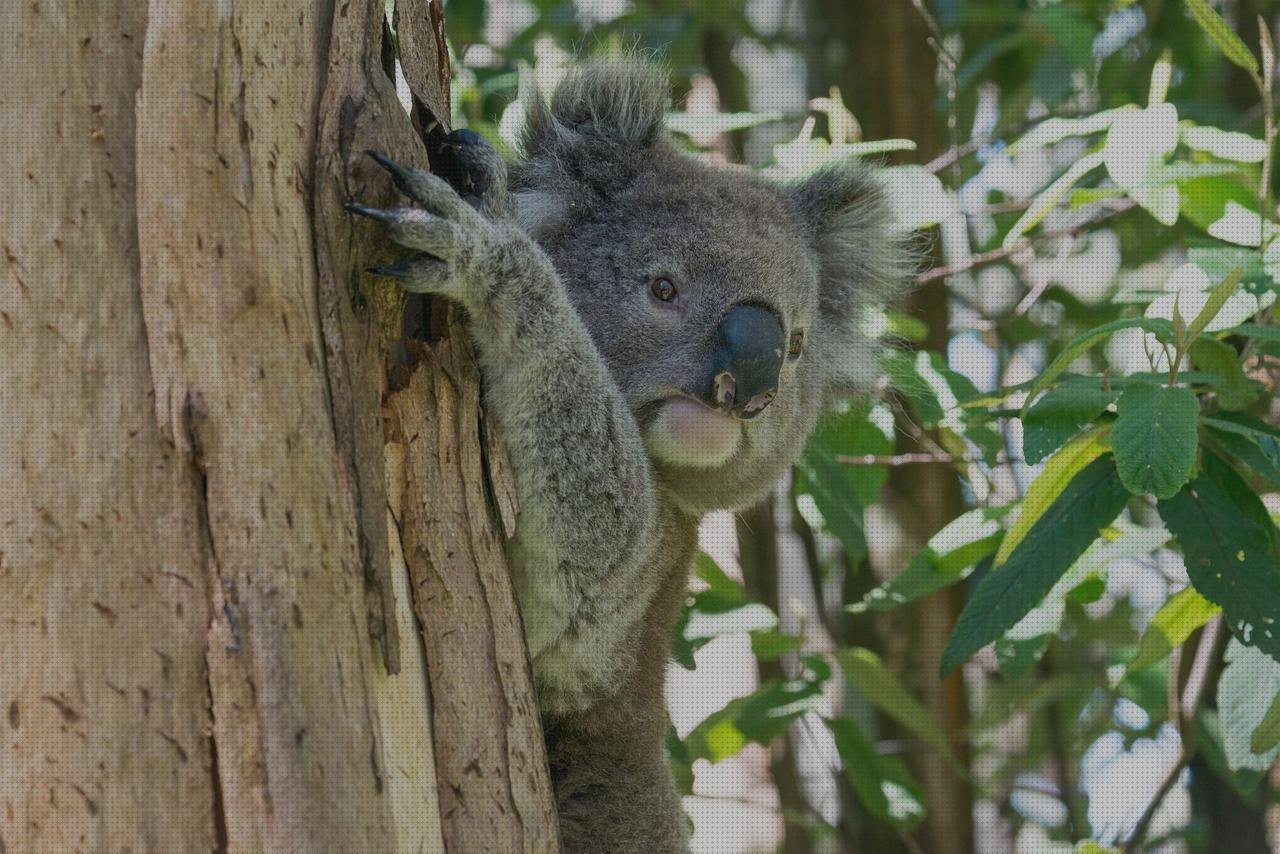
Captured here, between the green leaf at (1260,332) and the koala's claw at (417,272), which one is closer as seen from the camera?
the koala's claw at (417,272)

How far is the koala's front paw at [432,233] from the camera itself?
71.4 inches

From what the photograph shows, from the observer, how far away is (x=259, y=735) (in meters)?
1.60

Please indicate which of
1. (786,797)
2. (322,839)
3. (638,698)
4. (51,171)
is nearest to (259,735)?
(322,839)

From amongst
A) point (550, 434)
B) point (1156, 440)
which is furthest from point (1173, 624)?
point (550, 434)

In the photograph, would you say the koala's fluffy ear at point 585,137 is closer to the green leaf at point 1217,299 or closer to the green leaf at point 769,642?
the green leaf at point 1217,299

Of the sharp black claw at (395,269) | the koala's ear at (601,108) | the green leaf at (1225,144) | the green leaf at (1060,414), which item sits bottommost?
the green leaf at (1060,414)

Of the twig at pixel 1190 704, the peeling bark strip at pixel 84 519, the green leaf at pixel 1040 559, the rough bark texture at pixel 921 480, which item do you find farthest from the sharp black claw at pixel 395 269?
the rough bark texture at pixel 921 480

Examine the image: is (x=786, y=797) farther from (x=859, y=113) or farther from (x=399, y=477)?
(x=399, y=477)

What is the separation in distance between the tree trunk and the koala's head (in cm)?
74

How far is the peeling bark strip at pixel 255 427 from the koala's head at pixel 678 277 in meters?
0.87

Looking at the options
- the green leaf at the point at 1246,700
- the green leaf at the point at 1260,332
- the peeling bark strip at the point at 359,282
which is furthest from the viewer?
the green leaf at the point at 1246,700

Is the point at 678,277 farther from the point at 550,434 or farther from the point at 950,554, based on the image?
the point at 950,554

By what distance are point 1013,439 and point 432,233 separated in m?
4.03

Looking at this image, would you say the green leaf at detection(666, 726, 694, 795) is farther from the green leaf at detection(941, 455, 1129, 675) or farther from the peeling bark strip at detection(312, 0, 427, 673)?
the peeling bark strip at detection(312, 0, 427, 673)
